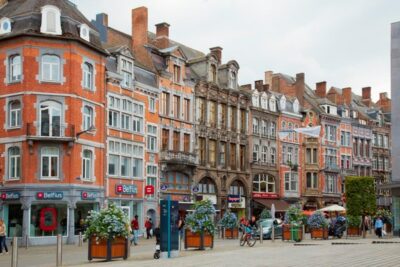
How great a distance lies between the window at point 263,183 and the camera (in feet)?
201

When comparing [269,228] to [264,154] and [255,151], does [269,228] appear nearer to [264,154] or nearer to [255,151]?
[255,151]

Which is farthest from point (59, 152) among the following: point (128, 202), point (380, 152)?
point (380, 152)

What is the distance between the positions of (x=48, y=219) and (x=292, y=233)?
45.9ft

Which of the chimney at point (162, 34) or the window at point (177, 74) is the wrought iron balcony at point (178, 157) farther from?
the chimney at point (162, 34)

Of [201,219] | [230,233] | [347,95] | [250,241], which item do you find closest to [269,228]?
[230,233]

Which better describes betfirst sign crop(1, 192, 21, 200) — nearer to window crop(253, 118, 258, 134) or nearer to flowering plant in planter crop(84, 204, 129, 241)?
flowering plant in planter crop(84, 204, 129, 241)

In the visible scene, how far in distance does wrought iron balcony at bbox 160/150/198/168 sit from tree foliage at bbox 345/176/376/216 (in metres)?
13.6

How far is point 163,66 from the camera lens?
5109 cm

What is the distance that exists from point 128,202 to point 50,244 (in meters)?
8.86

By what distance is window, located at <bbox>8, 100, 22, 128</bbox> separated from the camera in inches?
1513

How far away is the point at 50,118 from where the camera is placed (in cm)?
3812

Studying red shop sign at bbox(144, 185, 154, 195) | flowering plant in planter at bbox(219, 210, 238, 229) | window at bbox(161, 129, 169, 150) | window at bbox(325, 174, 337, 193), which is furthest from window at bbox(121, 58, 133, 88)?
window at bbox(325, 174, 337, 193)

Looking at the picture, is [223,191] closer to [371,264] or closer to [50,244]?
[50,244]

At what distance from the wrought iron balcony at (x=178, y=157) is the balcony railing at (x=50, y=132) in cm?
1192
